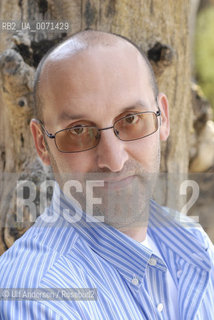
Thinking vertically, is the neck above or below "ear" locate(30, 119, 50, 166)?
below

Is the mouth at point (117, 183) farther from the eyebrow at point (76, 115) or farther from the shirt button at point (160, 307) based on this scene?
the shirt button at point (160, 307)

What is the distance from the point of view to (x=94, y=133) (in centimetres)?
152

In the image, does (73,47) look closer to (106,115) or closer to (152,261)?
(106,115)

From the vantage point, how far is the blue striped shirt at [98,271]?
4.14ft

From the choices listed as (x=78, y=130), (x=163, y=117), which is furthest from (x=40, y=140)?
(x=163, y=117)

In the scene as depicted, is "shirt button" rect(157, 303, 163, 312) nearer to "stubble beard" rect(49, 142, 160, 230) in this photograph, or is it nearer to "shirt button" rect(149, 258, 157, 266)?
"shirt button" rect(149, 258, 157, 266)

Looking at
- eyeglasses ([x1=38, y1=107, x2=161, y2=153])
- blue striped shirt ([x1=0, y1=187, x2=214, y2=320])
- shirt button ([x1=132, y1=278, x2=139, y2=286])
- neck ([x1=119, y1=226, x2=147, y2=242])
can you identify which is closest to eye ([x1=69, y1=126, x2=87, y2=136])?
eyeglasses ([x1=38, y1=107, x2=161, y2=153])

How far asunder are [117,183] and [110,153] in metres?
0.12

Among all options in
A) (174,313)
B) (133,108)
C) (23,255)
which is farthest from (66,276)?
(133,108)

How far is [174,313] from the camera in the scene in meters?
1.53

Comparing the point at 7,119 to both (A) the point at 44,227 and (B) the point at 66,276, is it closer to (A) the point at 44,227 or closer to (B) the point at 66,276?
(A) the point at 44,227

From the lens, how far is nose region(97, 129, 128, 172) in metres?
1.50

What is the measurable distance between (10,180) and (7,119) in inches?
12.2

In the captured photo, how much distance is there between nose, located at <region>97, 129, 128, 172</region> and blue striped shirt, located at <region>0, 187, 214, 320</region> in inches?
7.9
